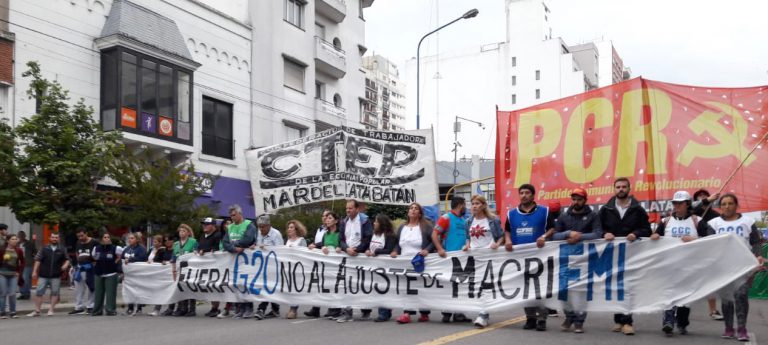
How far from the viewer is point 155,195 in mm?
18438

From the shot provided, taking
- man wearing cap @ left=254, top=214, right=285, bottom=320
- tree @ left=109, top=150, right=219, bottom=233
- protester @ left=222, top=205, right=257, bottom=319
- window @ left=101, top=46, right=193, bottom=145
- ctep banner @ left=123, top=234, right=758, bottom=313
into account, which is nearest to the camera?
ctep banner @ left=123, top=234, right=758, bottom=313

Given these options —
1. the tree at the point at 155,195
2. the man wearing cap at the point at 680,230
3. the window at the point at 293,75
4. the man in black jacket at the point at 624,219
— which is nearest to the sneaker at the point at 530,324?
the man in black jacket at the point at 624,219

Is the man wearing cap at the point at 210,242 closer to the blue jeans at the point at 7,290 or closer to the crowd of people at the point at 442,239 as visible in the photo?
the crowd of people at the point at 442,239

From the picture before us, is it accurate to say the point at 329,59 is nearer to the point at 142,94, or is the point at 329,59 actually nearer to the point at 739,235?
the point at 142,94

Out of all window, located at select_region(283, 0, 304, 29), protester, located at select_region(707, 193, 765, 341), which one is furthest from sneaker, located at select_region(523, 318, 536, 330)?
window, located at select_region(283, 0, 304, 29)

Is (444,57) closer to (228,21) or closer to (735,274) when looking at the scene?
(228,21)

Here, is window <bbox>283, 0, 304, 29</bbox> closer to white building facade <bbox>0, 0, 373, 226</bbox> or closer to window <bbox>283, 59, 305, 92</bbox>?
white building facade <bbox>0, 0, 373, 226</bbox>

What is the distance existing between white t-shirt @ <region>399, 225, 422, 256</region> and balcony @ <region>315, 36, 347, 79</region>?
23.5 metres

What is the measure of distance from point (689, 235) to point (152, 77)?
1887cm

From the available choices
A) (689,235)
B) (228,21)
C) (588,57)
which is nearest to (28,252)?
(228,21)

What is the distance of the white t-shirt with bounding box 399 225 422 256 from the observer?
1079 cm

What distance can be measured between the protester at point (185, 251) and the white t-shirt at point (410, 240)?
13.7 ft

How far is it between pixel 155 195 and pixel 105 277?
17.4 feet

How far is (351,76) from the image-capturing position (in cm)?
3772
